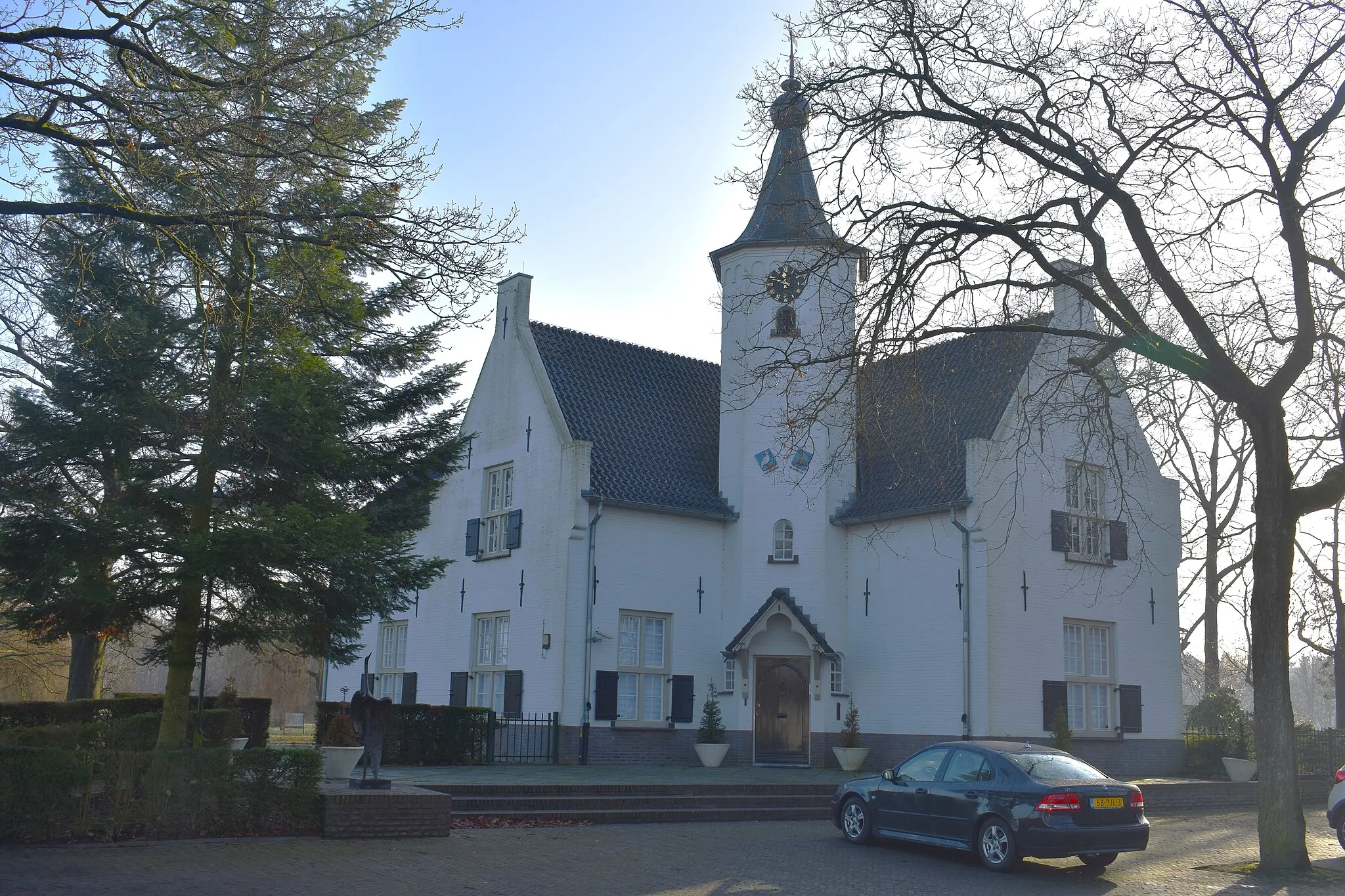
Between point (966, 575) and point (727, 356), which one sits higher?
point (727, 356)

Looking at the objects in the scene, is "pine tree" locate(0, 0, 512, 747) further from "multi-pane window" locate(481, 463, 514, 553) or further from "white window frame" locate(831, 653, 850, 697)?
"white window frame" locate(831, 653, 850, 697)

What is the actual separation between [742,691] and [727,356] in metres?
7.69

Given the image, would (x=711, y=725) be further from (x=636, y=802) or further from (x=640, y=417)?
(x=636, y=802)

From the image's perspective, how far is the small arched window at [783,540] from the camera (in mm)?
25422

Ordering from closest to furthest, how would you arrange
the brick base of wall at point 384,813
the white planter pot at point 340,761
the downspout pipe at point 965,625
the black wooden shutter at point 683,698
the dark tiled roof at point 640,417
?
the brick base of wall at point 384,813 → the white planter pot at point 340,761 → the downspout pipe at point 965,625 → the black wooden shutter at point 683,698 → the dark tiled roof at point 640,417

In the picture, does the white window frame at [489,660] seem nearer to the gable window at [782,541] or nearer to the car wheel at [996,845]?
the gable window at [782,541]

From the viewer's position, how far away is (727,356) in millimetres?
27266

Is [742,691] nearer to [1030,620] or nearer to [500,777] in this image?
[1030,620]

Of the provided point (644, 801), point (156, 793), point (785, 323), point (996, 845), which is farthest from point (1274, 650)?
point (785, 323)

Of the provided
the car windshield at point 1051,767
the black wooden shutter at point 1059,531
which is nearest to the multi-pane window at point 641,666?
the black wooden shutter at point 1059,531

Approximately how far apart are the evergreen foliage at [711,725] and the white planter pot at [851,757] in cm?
253

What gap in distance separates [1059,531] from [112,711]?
19274mm

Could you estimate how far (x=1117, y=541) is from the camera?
2534cm

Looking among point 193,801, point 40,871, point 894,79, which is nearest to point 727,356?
point 894,79
